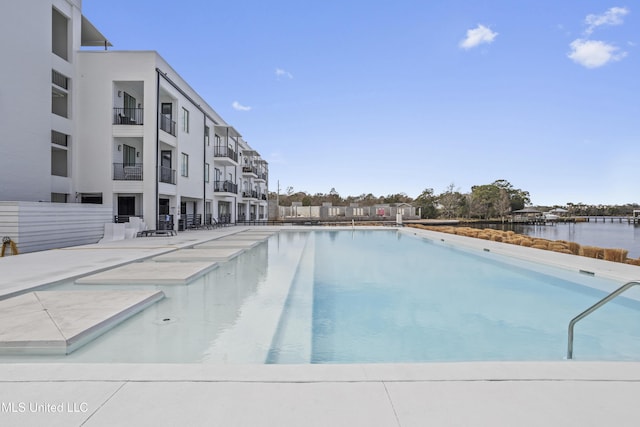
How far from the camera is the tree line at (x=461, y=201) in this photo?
1943 inches

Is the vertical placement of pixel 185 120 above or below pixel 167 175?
above

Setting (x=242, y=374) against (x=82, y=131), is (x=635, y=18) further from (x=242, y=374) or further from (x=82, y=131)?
(x=82, y=131)

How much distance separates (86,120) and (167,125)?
124 inches

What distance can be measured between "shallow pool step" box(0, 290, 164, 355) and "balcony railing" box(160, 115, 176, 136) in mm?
12483

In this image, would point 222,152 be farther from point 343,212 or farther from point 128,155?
point 343,212

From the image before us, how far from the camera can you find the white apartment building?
1156cm

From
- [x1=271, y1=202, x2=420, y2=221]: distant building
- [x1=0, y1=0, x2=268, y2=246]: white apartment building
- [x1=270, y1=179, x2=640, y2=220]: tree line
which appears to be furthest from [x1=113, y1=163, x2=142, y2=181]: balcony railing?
[x1=270, y1=179, x2=640, y2=220]: tree line

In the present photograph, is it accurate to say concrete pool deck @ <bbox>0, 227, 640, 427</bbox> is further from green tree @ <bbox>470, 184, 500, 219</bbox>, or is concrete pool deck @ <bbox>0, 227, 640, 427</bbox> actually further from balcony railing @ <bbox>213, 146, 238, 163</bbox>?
green tree @ <bbox>470, 184, 500, 219</bbox>

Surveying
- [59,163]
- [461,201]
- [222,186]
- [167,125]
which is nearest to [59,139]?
[59,163]

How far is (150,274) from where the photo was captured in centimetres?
605

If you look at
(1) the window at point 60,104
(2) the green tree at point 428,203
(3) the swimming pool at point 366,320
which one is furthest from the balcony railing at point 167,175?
(2) the green tree at point 428,203

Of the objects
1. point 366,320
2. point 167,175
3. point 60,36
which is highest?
point 60,36

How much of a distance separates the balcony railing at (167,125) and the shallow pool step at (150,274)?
10435mm

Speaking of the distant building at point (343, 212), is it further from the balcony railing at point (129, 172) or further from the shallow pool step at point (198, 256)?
the shallow pool step at point (198, 256)
